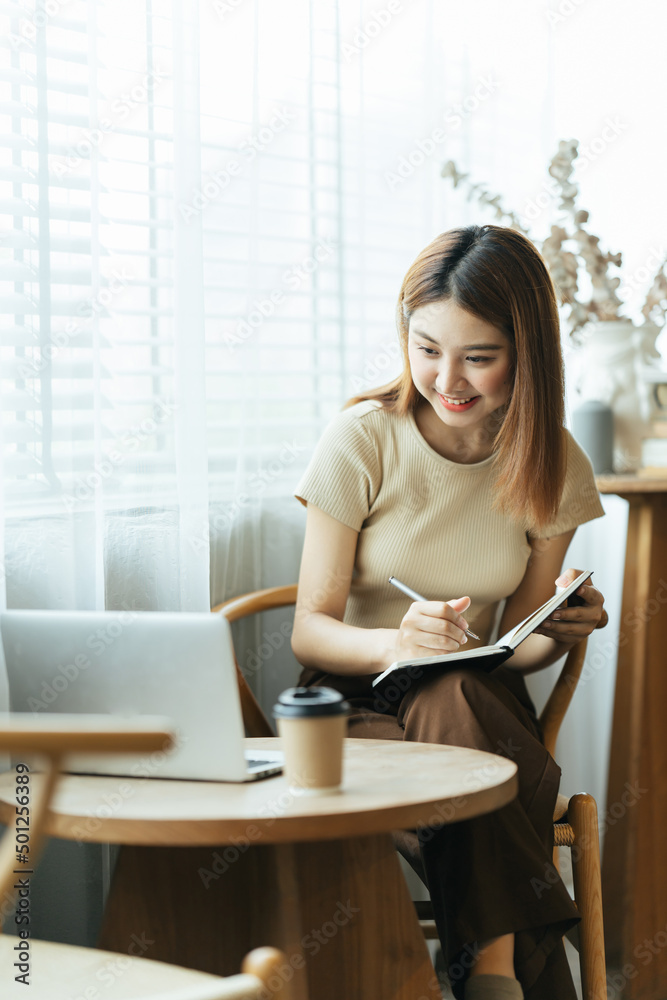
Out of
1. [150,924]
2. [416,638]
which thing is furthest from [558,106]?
[150,924]

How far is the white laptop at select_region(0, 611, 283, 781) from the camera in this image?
2.95 feet

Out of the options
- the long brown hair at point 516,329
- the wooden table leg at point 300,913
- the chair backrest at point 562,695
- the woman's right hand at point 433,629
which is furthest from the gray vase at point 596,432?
the wooden table leg at point 300,913

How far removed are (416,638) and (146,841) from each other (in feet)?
1.66

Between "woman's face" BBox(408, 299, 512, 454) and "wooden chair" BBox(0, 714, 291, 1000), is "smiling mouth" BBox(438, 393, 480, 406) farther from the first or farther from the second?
"wooden chair" BBox(0, 714, 291, 1000)

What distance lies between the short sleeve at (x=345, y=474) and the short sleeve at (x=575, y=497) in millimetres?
292

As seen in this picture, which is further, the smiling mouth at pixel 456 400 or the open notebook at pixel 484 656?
the smiling mouth at pixel 456 400

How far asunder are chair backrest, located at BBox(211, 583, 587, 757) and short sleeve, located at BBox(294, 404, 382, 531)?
173 millimetres

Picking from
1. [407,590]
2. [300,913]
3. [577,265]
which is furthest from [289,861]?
[577,265]

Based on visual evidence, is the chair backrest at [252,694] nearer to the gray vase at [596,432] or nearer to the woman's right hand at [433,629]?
the woman's right hand at [433,629]

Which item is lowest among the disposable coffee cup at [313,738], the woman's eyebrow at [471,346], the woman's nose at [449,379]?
the disposable coffee cup at [313,738]

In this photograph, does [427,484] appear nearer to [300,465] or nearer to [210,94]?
[300,465]

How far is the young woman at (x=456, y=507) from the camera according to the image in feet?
4.10

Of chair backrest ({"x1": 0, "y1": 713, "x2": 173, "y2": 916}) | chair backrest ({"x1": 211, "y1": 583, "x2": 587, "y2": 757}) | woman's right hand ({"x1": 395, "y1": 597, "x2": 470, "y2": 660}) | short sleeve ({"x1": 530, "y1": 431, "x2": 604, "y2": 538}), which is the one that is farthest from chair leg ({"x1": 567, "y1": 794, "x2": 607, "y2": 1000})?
chair backrest ({"x1": 0, "y1": 713, "x2": 173, "y2": 916})

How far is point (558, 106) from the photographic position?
85.8 inches
